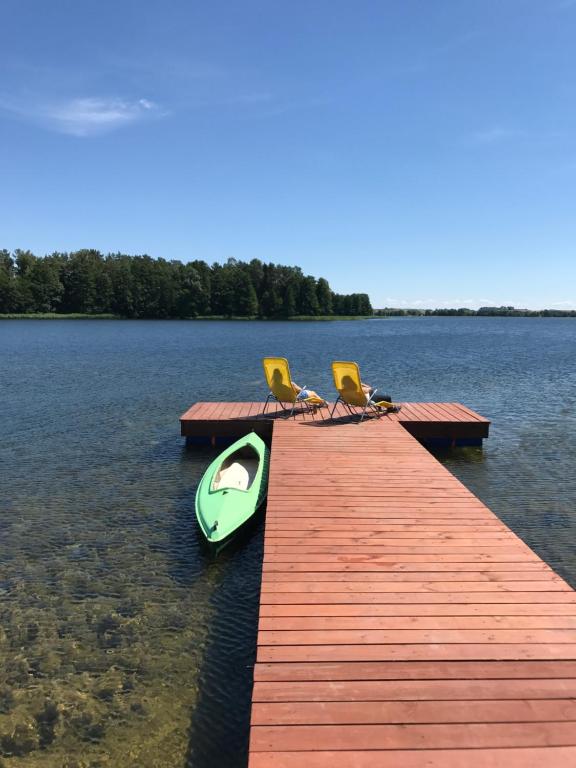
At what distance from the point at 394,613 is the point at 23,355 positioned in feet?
123

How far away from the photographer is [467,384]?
86.6 feet

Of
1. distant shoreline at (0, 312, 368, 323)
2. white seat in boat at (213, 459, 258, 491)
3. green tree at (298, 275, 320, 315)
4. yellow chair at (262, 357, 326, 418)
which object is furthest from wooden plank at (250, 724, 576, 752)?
green tree at (298, 275, 320, 315)

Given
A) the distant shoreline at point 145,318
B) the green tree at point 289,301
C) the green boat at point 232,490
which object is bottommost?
the green boat at point 232,490

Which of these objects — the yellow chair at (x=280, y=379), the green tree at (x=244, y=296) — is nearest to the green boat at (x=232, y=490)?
the yellow chair at (x=280, y=379)

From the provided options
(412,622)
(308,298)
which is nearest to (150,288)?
(308,298)

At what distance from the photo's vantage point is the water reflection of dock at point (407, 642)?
10.8 ft

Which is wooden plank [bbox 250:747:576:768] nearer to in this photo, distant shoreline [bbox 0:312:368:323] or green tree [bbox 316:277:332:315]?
distant shoreline [bbox 0:312:368:323]

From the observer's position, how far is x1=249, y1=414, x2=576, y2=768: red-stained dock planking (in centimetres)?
328

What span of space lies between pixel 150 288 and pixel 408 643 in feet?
337

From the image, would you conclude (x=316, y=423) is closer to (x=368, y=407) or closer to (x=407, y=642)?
(x=368, y=407)

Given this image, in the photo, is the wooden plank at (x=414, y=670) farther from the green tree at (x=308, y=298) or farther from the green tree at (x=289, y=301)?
the green tree at (x=308, y=298)

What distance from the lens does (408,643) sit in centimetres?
424

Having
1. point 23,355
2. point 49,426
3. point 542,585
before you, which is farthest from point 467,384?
point 23,355

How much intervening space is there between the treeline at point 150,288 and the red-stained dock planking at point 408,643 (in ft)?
309
